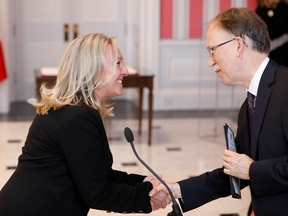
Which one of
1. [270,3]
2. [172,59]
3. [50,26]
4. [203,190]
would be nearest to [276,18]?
[270,3]

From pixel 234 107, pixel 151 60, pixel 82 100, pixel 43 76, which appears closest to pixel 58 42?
pixel 151 60

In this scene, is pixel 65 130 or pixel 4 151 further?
pixel 4 151

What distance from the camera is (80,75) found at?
5.59ft

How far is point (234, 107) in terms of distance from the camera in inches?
186

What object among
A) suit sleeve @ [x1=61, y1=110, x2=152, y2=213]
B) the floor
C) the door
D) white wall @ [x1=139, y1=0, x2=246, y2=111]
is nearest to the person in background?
white wall @ [x1=139, y1=0, x2=246, y2=111]

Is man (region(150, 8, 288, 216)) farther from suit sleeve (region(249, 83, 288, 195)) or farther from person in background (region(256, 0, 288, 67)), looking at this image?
person in background (region(256, 0, 288, 67))

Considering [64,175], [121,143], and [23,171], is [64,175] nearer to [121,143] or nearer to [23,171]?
[23,171]

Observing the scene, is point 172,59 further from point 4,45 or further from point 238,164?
point 238,164

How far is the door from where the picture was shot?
6625 mm

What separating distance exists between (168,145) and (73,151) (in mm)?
3092

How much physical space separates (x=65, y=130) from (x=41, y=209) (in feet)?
1.05

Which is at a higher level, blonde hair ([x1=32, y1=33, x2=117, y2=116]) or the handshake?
blonde hair ([x1=32, y1=33, x2=117, y2=116])

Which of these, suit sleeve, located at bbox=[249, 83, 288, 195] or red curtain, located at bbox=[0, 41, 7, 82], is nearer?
suit sleeve, located at bbox=[249, 83, 288, 195]

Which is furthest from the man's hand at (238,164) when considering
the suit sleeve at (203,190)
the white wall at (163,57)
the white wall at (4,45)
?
the white wall at (4,45)
